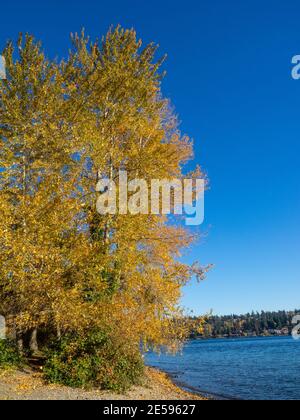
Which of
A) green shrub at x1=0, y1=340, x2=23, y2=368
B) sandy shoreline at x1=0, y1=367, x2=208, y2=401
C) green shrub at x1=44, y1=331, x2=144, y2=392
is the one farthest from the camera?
green shrub at x1=0, y1=340, x2=23, y2=368

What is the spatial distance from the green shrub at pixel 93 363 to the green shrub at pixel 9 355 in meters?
1.51

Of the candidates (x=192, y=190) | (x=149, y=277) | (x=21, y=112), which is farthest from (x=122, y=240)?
(x=21, y=112)

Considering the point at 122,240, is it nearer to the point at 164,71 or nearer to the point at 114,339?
the point at 114,339

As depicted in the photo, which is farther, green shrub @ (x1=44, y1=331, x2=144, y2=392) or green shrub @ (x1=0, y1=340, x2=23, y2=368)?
green shrub @ (x1=0, y1=340, x2=23, y2=368)

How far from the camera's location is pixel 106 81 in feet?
75.4

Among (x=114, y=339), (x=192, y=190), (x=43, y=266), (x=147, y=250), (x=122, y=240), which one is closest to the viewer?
(x=43, y=266)

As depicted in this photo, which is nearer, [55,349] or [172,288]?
[55,349]

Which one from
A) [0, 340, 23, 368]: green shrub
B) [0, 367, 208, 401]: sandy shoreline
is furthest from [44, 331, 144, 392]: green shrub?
[0, 340, 23, 368]: green shrub

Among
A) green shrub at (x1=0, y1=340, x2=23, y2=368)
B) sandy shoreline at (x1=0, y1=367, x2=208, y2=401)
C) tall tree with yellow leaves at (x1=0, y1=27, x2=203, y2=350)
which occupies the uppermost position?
tall tree with yellow leaves at (x1=0, y1=27, x2=203, y2=350)

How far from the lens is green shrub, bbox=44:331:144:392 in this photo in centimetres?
1655

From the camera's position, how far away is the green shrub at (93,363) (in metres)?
16.5

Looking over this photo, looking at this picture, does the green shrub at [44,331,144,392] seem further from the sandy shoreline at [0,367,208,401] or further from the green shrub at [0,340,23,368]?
the green shrub at [0,340,23,368]

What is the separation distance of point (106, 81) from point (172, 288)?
39.1ft

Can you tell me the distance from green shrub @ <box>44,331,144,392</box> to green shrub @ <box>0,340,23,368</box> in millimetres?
1508
